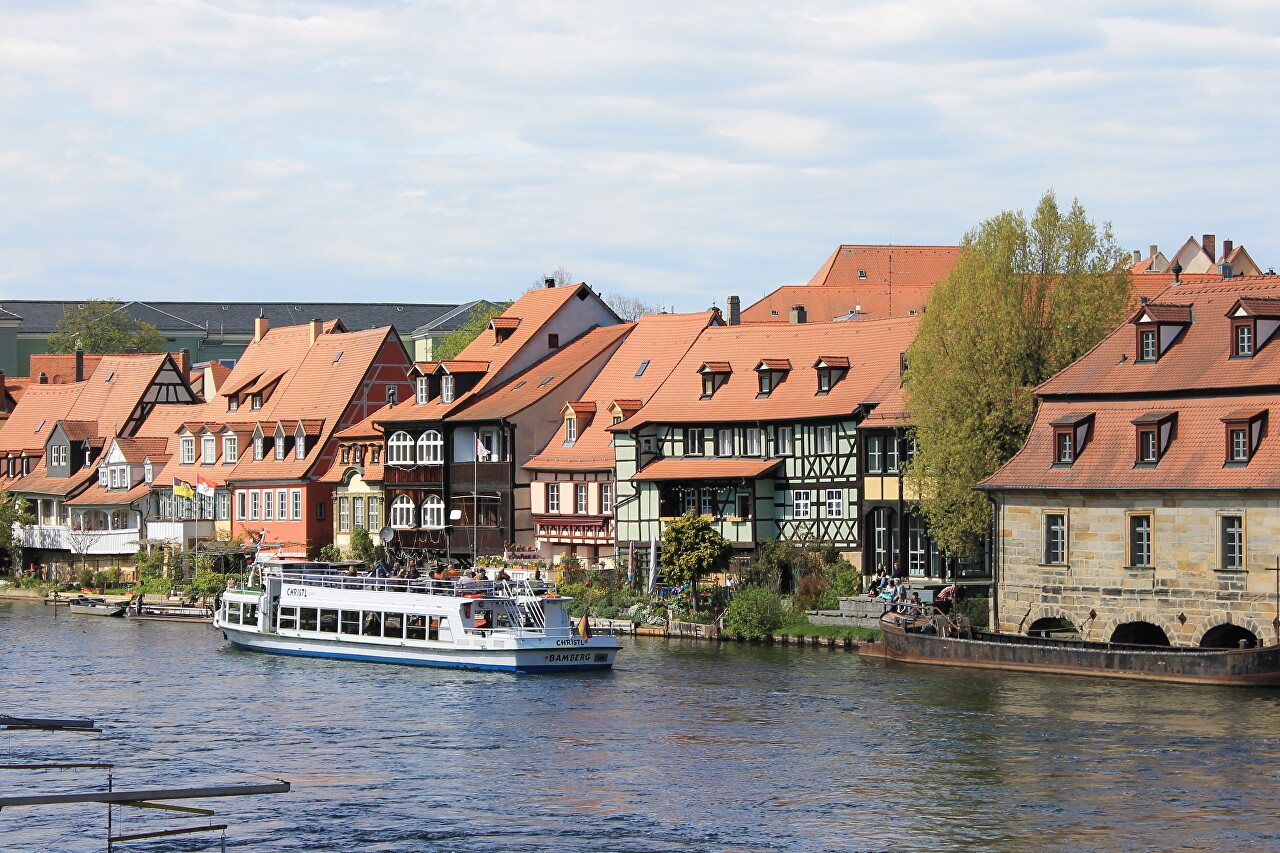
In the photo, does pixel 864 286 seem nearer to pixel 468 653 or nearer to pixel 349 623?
pixel 349 623

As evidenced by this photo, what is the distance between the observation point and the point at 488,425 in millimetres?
82438

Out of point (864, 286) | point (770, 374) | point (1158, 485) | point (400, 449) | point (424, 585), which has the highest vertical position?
point (864, 286)

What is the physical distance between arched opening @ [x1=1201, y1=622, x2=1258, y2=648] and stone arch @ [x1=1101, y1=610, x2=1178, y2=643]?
33.7 inches

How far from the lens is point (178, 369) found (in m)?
109

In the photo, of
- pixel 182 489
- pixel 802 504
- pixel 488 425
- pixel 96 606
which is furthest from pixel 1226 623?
pixel 182 489

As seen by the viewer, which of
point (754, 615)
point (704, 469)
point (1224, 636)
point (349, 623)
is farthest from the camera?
point (704, 469)

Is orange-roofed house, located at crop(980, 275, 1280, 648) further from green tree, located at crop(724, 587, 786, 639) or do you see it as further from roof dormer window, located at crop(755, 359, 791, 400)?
roof dormer window, located at crop(755, 359, 791, 400)

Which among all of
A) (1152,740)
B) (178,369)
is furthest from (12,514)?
(1152,740)

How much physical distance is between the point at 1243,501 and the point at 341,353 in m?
56.3

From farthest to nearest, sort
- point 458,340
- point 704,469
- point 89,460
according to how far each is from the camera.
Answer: point 458,340 < point 89,460 < point 704,469

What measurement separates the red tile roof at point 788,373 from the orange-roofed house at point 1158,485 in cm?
1320

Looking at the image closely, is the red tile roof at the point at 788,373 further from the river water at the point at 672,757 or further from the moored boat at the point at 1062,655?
the river water at the point at 672,757

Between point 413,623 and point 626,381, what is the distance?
22.7 meters

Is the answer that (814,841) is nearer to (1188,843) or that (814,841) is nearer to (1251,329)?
(1188,843)
